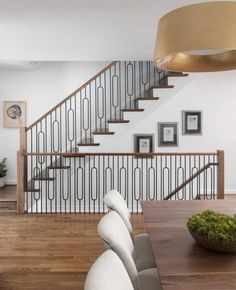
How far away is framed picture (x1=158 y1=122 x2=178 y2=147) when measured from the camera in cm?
656

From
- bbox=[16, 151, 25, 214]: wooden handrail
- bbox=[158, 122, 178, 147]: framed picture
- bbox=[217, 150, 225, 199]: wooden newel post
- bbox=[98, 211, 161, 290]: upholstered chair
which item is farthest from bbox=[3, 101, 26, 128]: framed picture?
bbox=[98, 211, 161, 290]: upholstered chair

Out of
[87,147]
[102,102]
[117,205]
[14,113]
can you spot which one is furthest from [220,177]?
[14,113]

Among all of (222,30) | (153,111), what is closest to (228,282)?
(222,30)

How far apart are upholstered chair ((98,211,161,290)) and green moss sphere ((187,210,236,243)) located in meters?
0.38

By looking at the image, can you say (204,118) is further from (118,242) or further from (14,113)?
(118,242)

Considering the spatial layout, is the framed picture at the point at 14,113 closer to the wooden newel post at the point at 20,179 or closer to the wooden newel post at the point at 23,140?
the wooden newel post at the point at 23,140

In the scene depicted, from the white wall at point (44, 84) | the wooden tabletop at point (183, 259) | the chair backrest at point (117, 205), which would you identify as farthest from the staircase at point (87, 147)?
the wooden tabletop at point (183, 259)

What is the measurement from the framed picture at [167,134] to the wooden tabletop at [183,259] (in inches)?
165

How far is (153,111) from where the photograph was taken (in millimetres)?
6496

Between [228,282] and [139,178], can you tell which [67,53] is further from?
[228,282]

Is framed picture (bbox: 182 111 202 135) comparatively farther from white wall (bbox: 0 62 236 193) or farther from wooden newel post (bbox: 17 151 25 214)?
wooden newel post (bbox: 17 151 25 214)

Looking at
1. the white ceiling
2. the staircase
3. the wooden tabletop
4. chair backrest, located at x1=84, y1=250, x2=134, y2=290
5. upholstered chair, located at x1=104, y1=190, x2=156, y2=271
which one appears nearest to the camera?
chair backrest, located at x1=84, y1=250, x2=134, y2=290

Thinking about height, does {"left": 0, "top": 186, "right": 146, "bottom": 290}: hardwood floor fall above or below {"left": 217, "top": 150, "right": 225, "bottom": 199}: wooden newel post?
below

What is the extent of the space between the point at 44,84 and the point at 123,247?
22.1 feet
